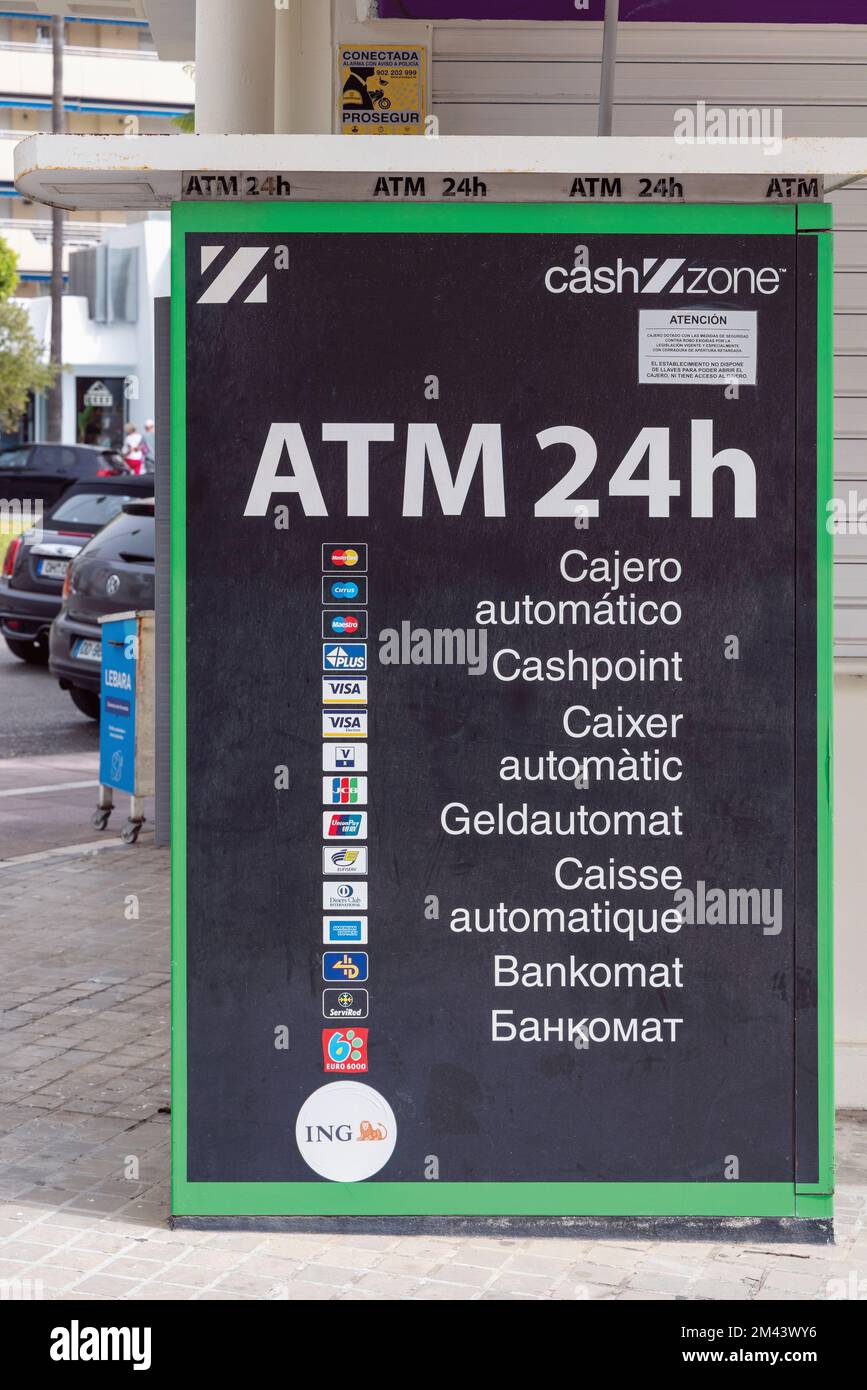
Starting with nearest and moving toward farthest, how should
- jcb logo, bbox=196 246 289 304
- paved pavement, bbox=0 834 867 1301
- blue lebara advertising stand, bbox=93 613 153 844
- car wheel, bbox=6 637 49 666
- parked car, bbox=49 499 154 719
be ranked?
paved pavement, bbox=0 834 867 1301 < jcb logo, bbox=196 246 289 304 < blue lebara advertising stand, bbox=93 613 153 844 < parked car, bbox=49 499 154 719 < car wheel, bbox=6 637 49 666

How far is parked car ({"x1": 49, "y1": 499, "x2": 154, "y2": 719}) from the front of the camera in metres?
12.4

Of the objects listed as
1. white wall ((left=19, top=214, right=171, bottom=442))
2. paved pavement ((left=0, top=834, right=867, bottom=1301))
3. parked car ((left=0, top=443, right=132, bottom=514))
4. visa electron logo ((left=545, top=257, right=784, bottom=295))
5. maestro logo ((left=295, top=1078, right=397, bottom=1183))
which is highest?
white wall ((left=19, top=214, right=171, bottom=442))

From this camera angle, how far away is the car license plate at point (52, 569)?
15.7 metres

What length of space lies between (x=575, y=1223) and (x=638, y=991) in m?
0.62

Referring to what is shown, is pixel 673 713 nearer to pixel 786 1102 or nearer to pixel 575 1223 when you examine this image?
pixel 786 1102

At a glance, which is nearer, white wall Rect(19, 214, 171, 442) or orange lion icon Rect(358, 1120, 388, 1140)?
orange lion icon Rect(358, 1120, 388, 1140)

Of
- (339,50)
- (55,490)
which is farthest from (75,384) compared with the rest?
(339,50)

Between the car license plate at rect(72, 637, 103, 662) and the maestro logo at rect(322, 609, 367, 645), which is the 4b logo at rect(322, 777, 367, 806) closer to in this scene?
the maestro logo at rect(322, 609, 367, 645)

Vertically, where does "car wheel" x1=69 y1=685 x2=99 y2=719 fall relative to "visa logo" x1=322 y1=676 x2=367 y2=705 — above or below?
below

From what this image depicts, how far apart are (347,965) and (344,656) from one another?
78 cm

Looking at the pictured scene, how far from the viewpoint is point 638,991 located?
4340 millimetres

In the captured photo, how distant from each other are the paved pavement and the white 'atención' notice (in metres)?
2.19

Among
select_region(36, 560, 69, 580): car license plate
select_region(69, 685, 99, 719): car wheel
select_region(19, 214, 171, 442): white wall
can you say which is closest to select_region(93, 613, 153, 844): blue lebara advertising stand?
select_region(69, 685, 99, 719): car wheel

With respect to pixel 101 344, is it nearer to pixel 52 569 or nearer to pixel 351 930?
pixel 52 569
